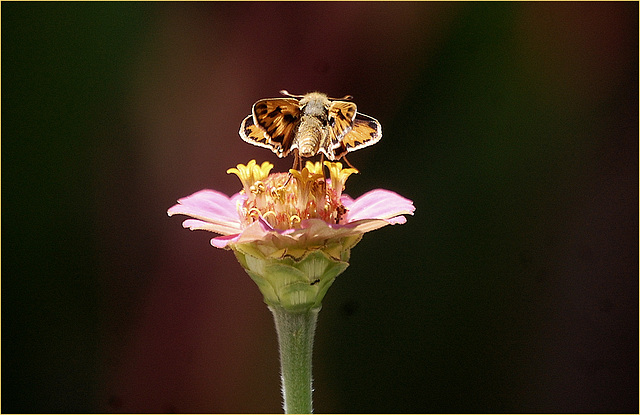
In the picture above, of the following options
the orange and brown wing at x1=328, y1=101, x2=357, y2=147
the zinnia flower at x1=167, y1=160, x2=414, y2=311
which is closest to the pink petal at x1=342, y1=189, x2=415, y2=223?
the zinnia flower at x1=167, y1=160, x2=414, y2=311

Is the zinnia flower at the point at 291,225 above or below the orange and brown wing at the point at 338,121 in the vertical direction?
below

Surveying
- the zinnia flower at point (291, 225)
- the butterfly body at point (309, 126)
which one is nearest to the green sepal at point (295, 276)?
the zinnia flower at point (291, 225)

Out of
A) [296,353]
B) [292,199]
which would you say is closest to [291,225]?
[292,199]

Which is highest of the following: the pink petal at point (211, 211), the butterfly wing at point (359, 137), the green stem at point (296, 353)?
the butterfly wing at point (359, 137)

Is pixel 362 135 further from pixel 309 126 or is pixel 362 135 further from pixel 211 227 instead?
pixel 211 227

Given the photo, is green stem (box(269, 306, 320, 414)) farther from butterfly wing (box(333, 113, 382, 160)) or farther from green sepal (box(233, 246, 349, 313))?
butterfly wing (box(333, 113, 382, 160))

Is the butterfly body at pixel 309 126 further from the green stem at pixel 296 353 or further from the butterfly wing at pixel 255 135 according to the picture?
the green stem at pixel 296 353
